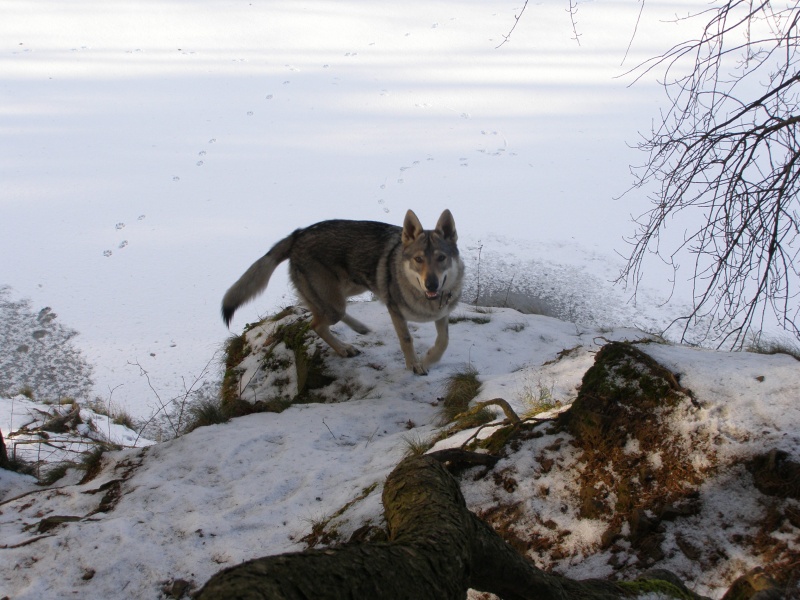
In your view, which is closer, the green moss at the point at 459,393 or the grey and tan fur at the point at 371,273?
the green moss at the point at 459,393

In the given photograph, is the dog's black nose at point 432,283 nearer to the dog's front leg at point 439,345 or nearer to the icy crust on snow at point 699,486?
the dog's front leg at point 439,345

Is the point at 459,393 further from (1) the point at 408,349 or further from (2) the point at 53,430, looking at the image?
(2) the point at 53,430

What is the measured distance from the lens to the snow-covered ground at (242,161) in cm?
866

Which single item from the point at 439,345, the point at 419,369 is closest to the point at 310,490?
the point at 419,369

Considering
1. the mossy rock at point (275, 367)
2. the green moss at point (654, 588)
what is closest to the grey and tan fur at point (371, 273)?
the mossy rock at point (275, 367)

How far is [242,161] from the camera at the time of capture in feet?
39.7

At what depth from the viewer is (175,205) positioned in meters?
10.9

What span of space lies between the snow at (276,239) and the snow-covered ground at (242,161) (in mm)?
61

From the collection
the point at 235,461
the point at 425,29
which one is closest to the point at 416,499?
the point at 235,461

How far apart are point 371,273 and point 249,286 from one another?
1121 mm

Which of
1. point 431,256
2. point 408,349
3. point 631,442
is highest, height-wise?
point 431,256

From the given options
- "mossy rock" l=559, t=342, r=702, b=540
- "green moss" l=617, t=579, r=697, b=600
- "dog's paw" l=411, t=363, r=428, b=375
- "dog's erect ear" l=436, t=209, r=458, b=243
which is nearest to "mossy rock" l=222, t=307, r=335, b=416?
"dog's paw" l=411, t=363, r=428, b=375

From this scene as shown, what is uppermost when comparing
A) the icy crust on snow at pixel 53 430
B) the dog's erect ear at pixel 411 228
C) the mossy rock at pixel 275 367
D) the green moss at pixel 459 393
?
the dog's erect ear at pixel 411 228

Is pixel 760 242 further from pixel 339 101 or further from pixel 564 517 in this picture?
pixel 339 101
